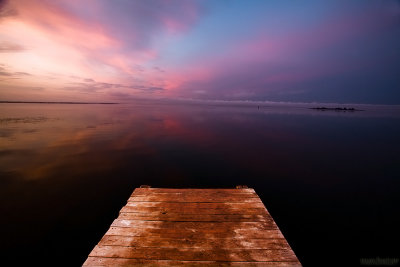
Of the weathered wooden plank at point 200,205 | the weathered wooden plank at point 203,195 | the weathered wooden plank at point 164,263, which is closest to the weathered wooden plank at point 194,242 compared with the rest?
the weathered wooden plank at point 164,263

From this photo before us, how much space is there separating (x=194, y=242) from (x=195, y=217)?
934 mm

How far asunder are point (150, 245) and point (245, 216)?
270 centimetres

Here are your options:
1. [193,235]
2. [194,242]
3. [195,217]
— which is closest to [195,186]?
[195,217]

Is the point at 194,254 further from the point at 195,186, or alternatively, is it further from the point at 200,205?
the point at 195,186

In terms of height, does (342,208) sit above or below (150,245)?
below

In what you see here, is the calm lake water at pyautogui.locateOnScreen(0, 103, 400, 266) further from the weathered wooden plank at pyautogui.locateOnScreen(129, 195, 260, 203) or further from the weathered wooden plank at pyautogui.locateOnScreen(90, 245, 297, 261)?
the weathered wooden plank at pyautogui.locateOnScreen(90, 245, 297, 261)

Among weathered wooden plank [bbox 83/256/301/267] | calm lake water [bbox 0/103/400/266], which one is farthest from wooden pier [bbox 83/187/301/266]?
calm lake water [bbox 0/103/400/266]

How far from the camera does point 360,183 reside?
1120cm

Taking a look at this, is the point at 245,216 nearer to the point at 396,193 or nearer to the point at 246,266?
the point at 246,266

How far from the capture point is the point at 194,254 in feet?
12.6

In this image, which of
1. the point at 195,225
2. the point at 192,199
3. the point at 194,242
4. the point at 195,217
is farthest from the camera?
the point at 192,199

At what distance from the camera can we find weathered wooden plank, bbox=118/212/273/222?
195 inches

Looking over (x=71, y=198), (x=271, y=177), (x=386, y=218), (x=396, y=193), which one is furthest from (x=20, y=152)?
(x=396, y=193)

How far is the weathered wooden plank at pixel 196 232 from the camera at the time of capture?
171 inches
